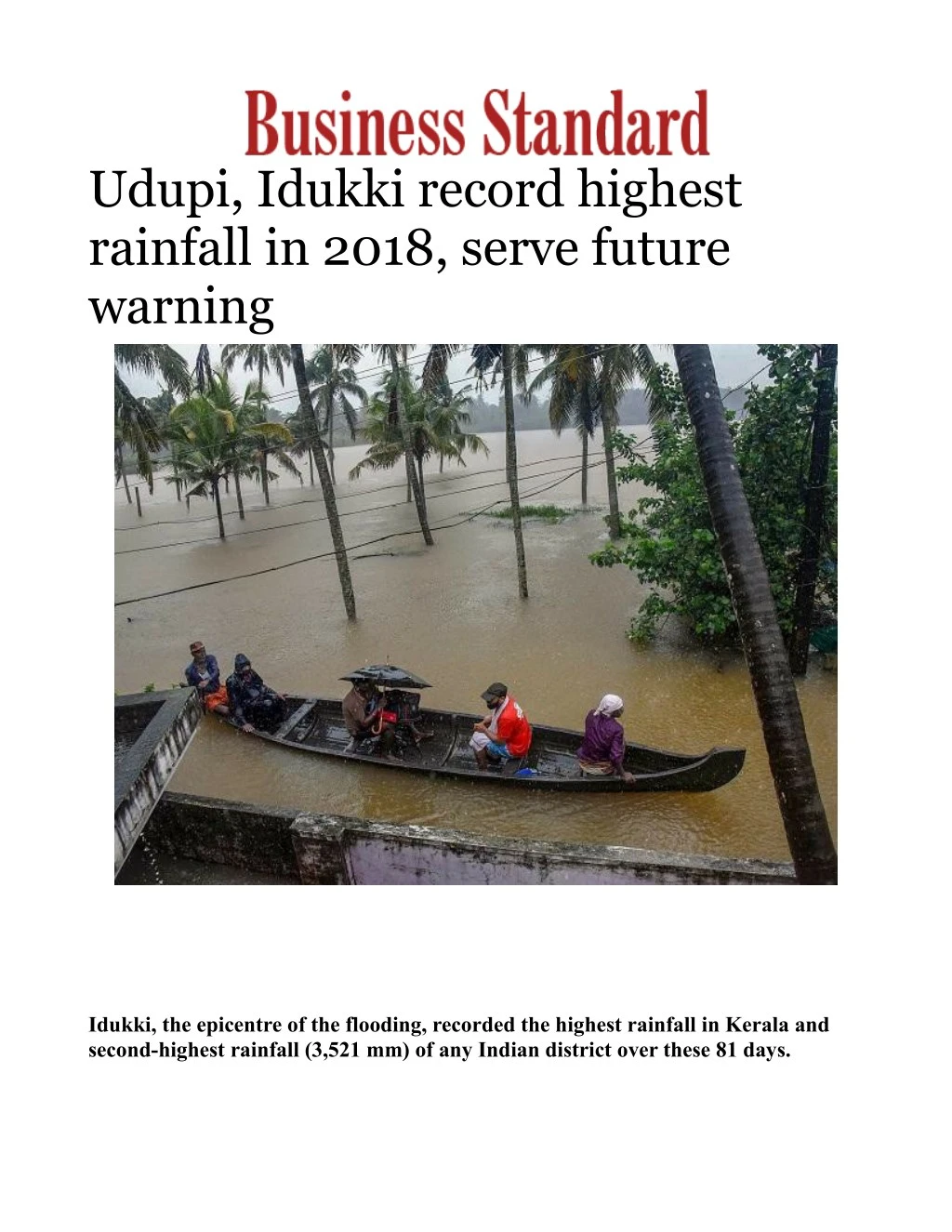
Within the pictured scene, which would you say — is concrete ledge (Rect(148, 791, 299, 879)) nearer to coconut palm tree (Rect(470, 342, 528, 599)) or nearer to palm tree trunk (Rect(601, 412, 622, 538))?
coconut palm tree (Rect(470, 342, 528, 599))

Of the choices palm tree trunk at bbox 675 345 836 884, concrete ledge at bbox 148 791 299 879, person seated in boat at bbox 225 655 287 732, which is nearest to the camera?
palm tree trunk at bbox 675 345 836 884

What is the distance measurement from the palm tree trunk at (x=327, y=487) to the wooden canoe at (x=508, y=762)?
155 inches

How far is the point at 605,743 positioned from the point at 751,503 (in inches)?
163

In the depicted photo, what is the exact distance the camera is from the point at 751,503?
8195mm

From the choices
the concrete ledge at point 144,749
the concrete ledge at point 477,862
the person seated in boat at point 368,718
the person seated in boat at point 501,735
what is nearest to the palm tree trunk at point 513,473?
the person seated in boat at point 368,718

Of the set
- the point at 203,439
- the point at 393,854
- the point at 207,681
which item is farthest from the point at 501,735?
the point at 203,439

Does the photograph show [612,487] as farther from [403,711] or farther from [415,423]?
[403,711]

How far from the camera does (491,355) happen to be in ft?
34.8

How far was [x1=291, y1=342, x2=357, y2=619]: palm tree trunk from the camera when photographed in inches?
415

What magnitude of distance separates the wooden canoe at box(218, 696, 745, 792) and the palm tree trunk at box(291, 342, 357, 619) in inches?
155

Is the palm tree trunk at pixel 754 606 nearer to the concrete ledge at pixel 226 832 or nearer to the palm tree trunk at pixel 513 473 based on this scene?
the concrete ledge at pixel 226 832

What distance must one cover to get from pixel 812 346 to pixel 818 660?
12.5ft

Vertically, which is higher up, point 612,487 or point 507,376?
point 507,376

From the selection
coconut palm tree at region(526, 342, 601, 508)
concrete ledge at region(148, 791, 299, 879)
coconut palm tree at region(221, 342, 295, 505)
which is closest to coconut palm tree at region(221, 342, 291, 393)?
coconut palm tree at region(221, 342, 295, 505)
